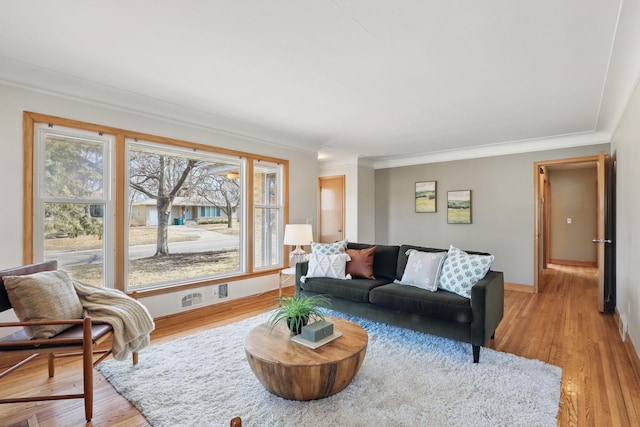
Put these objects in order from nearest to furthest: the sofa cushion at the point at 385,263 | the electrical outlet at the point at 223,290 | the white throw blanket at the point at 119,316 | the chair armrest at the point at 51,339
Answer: the chair armrest at the point at 51,339 < the white throw blanket at the point at 119,316 < the sofa cushion at the point at 385,263 < the electrical outlet at the point at 223,290

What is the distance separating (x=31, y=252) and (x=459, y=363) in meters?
3.66

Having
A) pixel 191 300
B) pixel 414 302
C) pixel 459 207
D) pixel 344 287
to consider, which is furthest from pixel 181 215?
pixel 459 207

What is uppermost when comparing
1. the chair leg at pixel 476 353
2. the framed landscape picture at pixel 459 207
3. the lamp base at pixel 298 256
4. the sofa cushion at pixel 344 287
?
the framed landscape picture at pixel 459 207

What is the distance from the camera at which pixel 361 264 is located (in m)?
3.55

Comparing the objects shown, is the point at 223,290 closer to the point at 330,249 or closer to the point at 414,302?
the point at 330,249

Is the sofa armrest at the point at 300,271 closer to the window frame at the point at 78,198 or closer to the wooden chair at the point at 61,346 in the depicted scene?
the window frame at the point at 78,198

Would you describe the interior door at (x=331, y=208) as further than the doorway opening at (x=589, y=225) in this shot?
Yes

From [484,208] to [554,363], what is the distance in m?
3.22

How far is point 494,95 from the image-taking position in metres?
3.05

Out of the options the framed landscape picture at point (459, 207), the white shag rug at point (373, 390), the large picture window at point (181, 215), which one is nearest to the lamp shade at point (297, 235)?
the large picture window at point (181, 215)

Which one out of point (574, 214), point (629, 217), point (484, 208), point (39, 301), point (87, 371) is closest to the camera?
point (87, 371)

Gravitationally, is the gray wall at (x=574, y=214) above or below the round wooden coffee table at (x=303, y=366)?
above

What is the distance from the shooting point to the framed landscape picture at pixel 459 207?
546cm

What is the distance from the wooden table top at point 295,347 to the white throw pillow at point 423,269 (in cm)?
97
